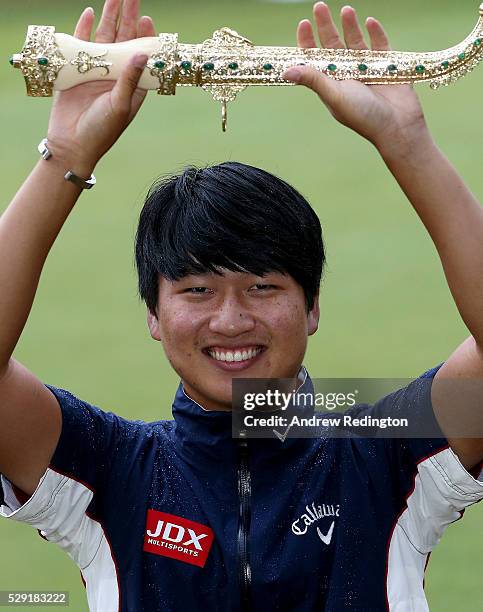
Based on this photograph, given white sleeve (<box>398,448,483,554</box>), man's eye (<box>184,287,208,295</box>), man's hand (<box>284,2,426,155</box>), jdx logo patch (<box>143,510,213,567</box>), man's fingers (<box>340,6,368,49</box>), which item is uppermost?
man's fingers (<box>340,6,368,49</box>)

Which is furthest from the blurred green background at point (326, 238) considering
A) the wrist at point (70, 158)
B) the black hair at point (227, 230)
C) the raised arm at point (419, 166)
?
the wrist at point (70, 158)

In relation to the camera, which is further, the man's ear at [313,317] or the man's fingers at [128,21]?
the man's ear at [313,317]

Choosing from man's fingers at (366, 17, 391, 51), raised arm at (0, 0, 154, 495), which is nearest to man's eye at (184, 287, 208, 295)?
raised arm at (0, 0, 154, 495)

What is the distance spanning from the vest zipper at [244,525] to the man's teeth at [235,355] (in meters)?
0.14

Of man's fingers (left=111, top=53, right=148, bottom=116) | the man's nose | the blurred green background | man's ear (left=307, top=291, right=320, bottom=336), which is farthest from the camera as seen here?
the blurred green background

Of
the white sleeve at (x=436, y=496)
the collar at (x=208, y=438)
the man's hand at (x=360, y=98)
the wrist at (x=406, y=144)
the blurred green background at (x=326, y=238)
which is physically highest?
the blurred green background at (x=326, y=238)

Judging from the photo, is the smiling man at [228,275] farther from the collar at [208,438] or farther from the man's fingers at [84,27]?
the man's fingers at [84,27]

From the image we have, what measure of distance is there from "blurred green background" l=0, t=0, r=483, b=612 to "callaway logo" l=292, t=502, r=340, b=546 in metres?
1.62

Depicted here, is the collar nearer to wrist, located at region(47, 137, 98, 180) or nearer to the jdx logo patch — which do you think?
the jdx logo patch

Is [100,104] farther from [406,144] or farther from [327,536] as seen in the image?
[327,536]

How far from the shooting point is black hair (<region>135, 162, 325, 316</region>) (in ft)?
6.91

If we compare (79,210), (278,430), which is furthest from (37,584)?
(79,210)

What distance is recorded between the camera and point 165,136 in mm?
6789

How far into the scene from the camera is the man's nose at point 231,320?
6.69 feet
